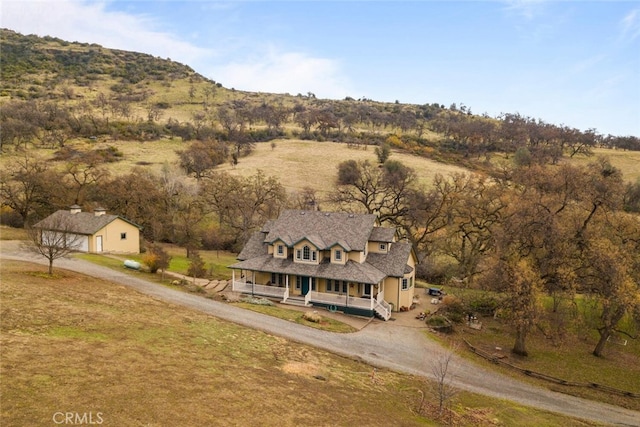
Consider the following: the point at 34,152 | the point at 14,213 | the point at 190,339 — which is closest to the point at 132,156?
the point at 34,152

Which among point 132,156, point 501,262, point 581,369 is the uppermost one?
point 132,156

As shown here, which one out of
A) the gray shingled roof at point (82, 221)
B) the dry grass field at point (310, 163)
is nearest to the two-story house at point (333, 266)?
the gray shingled roof at point (82, 221)

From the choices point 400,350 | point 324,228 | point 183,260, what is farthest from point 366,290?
point 183,260

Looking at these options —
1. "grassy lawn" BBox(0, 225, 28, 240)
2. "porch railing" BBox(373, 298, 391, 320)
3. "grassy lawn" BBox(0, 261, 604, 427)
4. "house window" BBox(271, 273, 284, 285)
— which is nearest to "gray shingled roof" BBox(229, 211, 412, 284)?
"house window" BBox(271, 273, 284, 285)

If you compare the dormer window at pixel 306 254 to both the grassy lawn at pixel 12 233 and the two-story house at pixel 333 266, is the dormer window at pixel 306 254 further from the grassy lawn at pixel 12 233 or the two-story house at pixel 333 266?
the grassy lawn at pixel 12 233

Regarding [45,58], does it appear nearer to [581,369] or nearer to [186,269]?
[186,269]

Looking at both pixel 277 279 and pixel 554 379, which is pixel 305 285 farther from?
pixel 554 379

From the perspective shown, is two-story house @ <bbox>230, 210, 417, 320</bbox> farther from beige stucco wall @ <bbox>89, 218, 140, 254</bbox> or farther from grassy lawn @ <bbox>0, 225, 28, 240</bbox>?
grassy lawn @ <bbox>0, 225, 28, 240</bbox>
